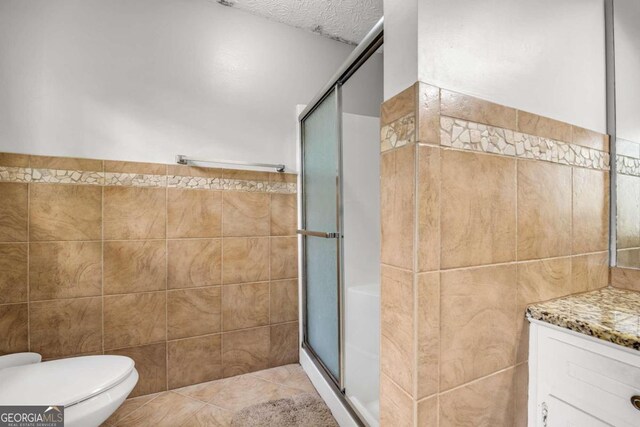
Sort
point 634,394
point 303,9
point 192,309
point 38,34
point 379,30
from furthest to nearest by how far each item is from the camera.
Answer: point 303,9, point 192,309, point 38,34, point 379,30, point 634,394

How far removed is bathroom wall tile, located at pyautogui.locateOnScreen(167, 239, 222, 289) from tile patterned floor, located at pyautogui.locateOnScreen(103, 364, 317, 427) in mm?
590

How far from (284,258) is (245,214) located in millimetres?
383

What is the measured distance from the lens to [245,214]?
1.74 meters

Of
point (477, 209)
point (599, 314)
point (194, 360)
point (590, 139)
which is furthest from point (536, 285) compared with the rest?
point (194, 360)

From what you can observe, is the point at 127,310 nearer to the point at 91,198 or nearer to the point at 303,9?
the point at 91,198

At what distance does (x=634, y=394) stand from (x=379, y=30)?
114 cm

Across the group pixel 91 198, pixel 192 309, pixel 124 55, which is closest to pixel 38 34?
pixel 124 55

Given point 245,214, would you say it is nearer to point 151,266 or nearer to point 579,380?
point 151,266

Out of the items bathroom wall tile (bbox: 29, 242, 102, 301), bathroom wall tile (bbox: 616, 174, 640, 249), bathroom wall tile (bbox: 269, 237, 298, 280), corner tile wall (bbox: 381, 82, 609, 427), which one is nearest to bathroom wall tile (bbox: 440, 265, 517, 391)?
corner tile wall (bbox: 381, 82, 609, 427)

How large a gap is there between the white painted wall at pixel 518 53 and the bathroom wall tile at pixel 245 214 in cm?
118

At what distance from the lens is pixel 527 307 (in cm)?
83

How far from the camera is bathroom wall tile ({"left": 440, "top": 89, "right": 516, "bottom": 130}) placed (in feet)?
2.28

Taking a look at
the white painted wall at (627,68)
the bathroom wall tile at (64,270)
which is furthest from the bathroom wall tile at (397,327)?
the bathroom wall tile at (64,270)

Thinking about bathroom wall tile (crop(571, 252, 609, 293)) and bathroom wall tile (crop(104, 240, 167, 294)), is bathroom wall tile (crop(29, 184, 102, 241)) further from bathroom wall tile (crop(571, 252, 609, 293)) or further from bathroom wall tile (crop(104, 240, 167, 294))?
bathroom wall tile (crop(571, 252, 609, 293))
